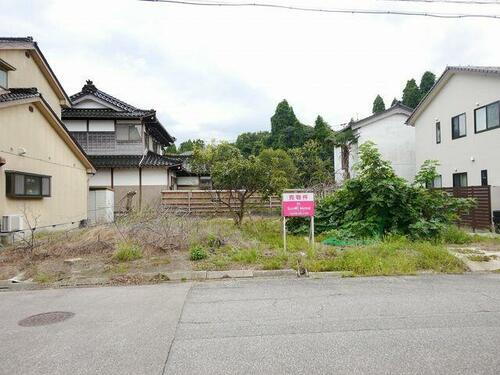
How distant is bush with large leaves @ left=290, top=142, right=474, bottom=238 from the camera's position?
10094 mm

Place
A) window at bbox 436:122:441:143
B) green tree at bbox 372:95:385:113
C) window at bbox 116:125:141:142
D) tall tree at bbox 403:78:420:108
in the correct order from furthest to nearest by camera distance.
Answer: green tree at bbox 372:95:385:113 → tall tree at bbox 403:78:420:108 → window at bbox 116:125:141:142 → window at bbox 436:122:441:143

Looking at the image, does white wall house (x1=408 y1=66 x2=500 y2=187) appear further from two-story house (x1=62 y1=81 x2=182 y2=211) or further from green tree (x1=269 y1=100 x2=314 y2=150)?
green tree (x1=269 y1=100 x2=314 y2=150)

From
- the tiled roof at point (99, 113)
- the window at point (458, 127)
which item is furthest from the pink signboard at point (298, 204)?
the tiled roof at point (99, 113)

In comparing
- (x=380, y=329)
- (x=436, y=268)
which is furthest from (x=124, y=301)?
(x=436, y=268)

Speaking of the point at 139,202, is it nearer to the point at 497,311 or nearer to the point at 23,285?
the point at 23,285

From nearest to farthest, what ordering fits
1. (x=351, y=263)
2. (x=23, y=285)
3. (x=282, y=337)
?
(x=282, y=337) < (x=23, y=285) < (x=351, y=263)

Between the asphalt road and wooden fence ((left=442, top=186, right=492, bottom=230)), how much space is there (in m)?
6.89

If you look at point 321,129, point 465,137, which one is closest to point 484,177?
point 465,137

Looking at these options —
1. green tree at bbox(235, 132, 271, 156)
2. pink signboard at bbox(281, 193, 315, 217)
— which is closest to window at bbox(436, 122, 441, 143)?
pink signboard at bbox(281, 193, 315, 217)

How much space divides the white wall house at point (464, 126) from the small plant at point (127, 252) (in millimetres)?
13219

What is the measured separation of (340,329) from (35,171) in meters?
11.1

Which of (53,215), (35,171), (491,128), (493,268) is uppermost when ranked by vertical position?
(491,128)

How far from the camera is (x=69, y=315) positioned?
4918mm

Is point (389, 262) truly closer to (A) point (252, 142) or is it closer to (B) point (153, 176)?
(B) point (153, 176)
